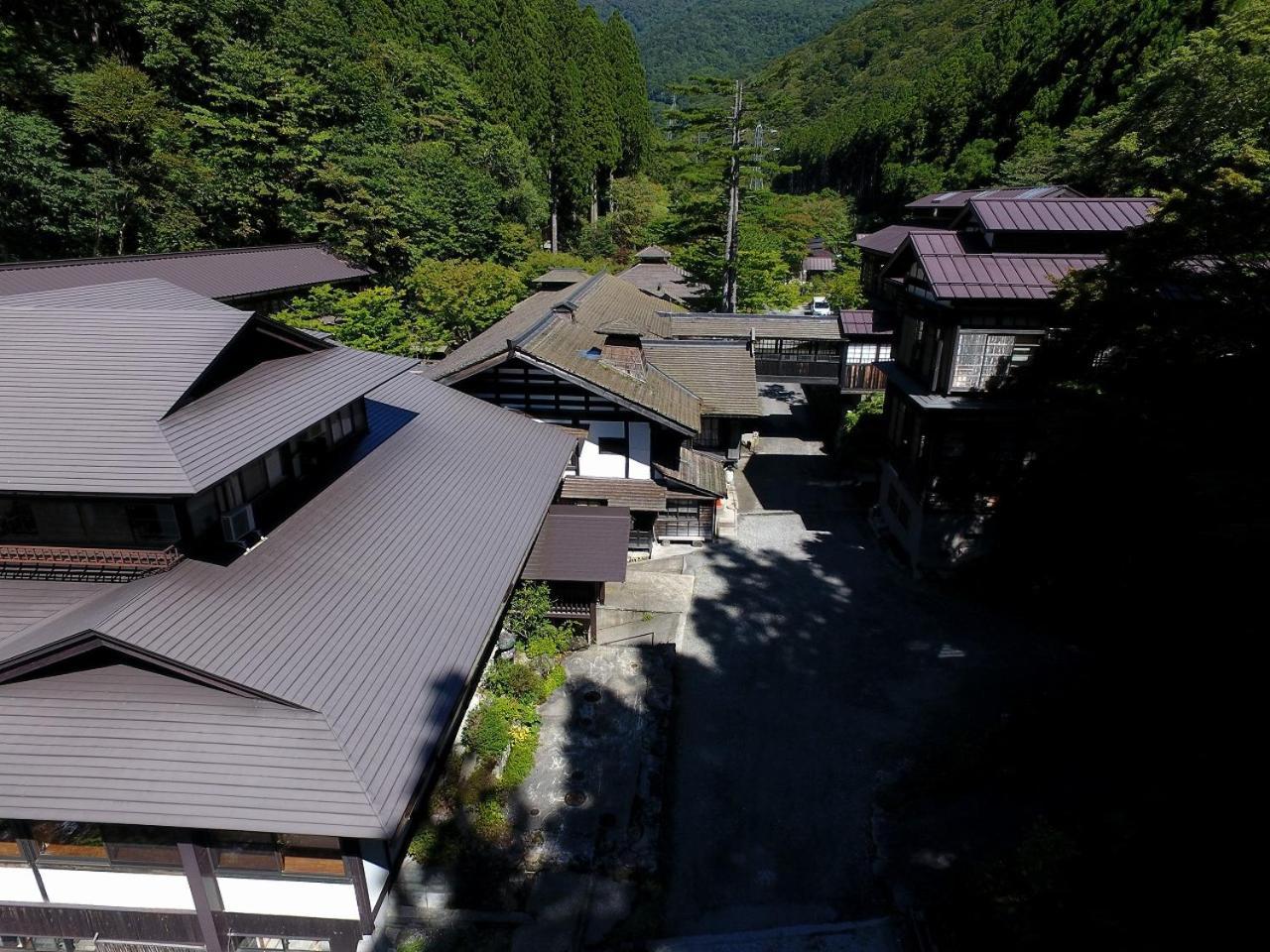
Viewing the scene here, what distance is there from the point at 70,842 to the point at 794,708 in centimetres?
1215

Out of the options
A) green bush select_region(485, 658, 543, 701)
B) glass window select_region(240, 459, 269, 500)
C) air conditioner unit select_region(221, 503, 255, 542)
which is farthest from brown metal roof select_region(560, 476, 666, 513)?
air conditioner unit select_region(221, 503, 255, 542)

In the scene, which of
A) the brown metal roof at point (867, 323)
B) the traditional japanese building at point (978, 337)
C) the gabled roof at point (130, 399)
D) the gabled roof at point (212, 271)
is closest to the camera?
the gabled roof at point (130, 399)

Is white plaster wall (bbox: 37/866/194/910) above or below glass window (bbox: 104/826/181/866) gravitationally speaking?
below

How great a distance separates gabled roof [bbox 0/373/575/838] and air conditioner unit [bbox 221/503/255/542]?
0.32 m

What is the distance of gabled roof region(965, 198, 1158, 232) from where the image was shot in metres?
17.5

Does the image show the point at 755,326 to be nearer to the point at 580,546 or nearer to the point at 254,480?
the point at 580,546

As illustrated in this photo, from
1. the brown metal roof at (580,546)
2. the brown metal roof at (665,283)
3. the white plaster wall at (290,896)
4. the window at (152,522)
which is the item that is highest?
the brown metal roof at (665,283)

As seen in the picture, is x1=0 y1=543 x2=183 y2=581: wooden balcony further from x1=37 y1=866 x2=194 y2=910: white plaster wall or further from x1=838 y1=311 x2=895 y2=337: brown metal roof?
x1=838 y1=311 x2=895 y2=337: brown metal roof

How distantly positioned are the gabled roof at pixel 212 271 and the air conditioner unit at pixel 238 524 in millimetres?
15576

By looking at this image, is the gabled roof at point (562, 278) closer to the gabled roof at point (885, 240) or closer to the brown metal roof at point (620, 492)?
the gabled roof at point (885, 240)

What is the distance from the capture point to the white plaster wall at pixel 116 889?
880cm

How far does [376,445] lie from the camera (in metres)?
15.7

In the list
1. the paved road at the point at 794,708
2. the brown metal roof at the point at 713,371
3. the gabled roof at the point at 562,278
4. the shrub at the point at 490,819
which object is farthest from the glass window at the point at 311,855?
the gabled roof at the point at 562,278

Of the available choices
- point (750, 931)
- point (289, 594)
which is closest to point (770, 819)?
point (750, 931)
